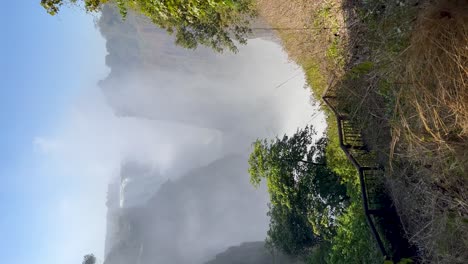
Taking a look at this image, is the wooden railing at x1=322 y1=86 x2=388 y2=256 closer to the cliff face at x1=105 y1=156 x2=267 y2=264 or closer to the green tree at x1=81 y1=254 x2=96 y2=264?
the cliff face at x1=105 y1=156 x2=267 y2=264

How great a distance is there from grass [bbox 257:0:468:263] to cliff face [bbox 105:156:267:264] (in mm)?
31895

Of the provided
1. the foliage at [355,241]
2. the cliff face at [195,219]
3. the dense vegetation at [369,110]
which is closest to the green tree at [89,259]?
the cliff face at [195,219]

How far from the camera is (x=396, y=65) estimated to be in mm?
3584

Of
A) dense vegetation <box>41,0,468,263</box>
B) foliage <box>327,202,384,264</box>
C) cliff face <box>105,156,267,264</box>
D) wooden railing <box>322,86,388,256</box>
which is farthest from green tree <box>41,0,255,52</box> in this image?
cliff face <box>105,156,267,264</box>

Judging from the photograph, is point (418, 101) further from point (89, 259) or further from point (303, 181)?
point (89, 259)

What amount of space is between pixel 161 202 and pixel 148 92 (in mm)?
18906

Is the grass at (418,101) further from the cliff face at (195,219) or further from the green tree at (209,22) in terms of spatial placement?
the cliff face at (195,219)

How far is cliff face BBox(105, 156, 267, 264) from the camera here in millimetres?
39625

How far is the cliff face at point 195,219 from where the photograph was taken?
3962cm

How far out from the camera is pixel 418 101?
3531mm

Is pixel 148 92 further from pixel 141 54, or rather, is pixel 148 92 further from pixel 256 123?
pixel 256 123

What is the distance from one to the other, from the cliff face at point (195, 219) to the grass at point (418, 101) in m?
31.9

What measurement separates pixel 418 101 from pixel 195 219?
4276 centimetres

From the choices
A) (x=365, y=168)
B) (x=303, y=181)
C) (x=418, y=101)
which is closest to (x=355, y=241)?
(x=303, y=181)
